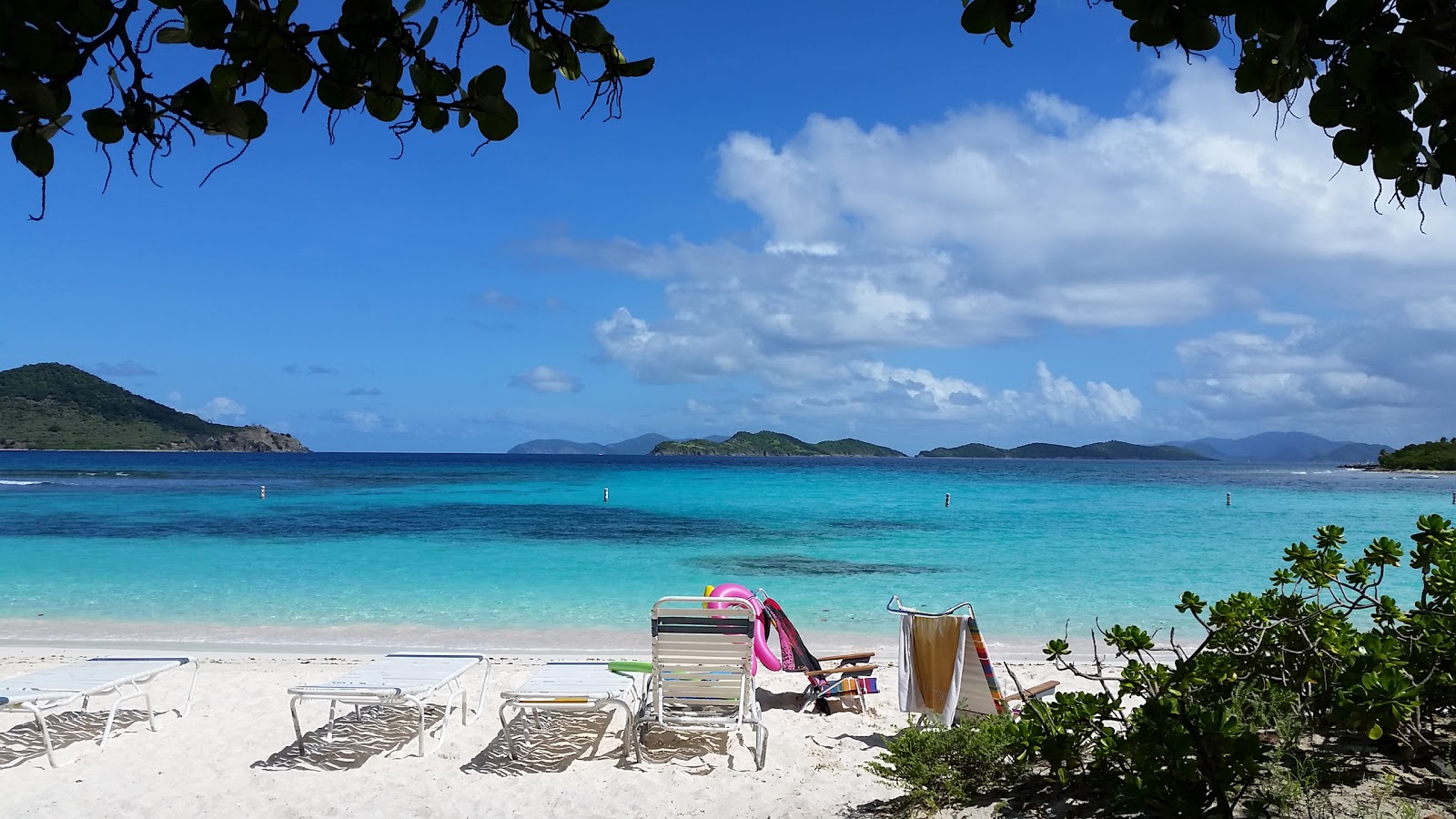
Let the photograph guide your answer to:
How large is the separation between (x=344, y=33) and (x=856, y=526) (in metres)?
24.8

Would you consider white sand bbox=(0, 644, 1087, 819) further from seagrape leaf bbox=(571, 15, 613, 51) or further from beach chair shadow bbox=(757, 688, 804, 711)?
seagrape leaf bbox=(571, 15, 613, 51)

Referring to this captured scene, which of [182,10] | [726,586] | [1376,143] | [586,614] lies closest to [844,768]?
[726,586]

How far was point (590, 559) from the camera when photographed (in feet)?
59.7

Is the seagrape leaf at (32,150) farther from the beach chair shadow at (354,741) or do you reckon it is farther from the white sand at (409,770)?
the beach chair shadow at (354,741)

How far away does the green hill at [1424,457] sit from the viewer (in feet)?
251

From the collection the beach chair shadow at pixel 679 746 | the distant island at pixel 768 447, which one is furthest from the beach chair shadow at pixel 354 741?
the distant island at pixel 768 447

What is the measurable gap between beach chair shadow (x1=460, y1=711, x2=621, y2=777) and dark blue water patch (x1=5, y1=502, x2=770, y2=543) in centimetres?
1557

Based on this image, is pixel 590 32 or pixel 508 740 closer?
pixel 590 32

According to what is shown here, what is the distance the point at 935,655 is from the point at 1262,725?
291 cm

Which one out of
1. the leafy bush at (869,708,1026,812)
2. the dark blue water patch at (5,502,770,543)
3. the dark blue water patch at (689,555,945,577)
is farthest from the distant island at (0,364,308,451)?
the leafy bush at (869,708,1026,812)

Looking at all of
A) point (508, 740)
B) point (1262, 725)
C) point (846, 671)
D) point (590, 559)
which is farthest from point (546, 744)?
point (590, 559)

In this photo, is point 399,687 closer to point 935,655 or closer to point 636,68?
point 935,655

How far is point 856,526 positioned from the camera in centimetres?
2578

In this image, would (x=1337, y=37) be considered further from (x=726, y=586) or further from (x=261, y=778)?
(x=726, y=586)
